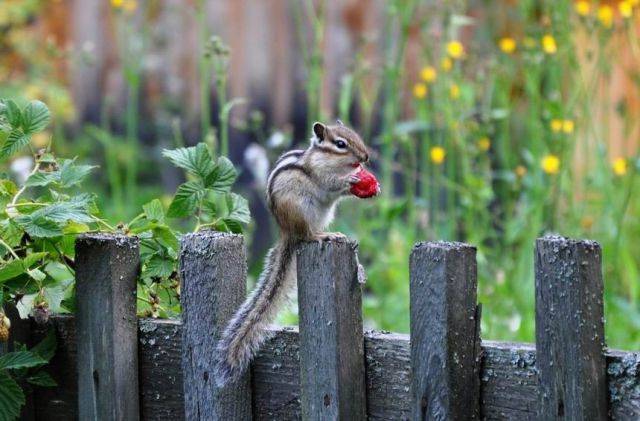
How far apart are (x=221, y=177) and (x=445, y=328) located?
690 millimetres

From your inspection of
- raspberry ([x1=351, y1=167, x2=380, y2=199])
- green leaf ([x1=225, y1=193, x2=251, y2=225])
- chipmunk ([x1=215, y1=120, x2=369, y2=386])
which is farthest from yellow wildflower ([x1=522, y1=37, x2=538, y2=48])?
green leaf ([x1=225, y1=193, x2=251, y2=225])

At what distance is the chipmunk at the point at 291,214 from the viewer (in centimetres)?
208

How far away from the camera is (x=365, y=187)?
8.60 ft

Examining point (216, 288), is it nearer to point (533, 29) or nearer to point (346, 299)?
point (346, 299)

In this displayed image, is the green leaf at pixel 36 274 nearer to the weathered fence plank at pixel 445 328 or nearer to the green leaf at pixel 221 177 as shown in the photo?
the green leaf at pixel 221 177

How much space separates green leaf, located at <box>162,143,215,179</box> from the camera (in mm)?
2229

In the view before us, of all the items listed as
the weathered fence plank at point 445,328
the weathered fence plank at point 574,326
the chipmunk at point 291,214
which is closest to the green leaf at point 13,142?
the chipmunk at point 291,214

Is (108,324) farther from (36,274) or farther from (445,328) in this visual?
(445,328)

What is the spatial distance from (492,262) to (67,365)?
2.69 m

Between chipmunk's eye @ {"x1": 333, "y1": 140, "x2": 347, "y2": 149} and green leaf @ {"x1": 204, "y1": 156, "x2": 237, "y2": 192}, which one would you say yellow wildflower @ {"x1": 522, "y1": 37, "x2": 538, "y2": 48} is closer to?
chipmunk's eye @ {"x1": 333, "y1": 140, "x2": 347, "y2": 149}

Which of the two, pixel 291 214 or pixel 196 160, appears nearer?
pixel 196 160

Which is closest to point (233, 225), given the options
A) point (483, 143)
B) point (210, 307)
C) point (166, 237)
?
point (166, 237)

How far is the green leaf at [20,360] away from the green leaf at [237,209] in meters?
0.49

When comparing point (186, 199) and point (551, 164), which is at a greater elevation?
point (551, 164)
